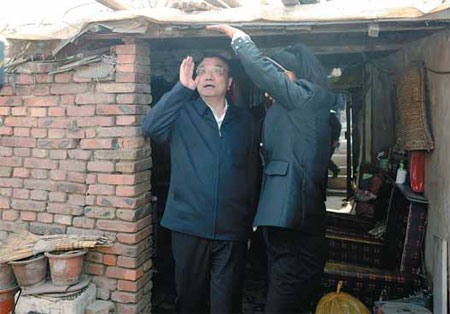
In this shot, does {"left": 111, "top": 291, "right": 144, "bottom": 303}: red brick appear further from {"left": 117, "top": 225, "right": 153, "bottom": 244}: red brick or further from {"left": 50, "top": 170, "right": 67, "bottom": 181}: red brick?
{"left": 50, "top": 170, "right": 67, "bottom": 181}: red brick

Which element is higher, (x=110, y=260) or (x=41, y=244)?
(x=41, y=244)

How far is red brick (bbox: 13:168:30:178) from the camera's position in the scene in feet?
12.3

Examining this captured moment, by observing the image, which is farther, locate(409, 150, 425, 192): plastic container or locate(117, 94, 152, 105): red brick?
locate(409, 150, 425, 192): plastic container

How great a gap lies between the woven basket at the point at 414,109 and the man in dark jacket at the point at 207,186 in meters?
1.66

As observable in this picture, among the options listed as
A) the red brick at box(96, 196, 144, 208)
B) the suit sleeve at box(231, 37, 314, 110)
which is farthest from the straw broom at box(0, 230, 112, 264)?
the suit sleeve at box(231, 37, 314, 110)

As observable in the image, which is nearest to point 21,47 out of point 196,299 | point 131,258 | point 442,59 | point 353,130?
point 131,258

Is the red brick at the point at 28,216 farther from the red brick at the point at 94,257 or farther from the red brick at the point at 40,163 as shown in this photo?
the red brick at the point at 94,257

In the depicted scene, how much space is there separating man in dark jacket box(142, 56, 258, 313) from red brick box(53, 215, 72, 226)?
917 mm

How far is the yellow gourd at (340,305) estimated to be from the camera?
11.9 feet

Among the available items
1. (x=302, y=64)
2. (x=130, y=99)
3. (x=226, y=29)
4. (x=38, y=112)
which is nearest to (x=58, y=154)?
(x=38, y=112)

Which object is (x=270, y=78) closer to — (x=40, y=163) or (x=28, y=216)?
(x=40, y=163)

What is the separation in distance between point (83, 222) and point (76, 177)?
401 mm

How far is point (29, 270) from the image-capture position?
3.31 m

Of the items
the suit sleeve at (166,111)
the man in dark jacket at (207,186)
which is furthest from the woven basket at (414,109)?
the suit sleeve at (166,111)
